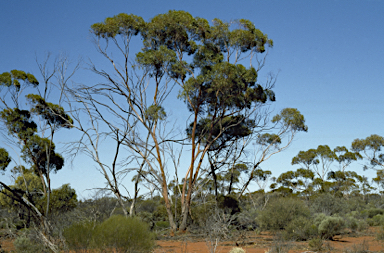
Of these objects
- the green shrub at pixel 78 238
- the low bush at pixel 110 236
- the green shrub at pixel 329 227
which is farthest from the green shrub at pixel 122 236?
the green shrub at pixel 329 227

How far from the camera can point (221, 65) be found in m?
15.9

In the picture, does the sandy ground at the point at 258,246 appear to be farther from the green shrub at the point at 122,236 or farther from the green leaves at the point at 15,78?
the green leaves at the point at 15,78

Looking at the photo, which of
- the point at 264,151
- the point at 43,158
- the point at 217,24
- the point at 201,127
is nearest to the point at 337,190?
the point at 264,151

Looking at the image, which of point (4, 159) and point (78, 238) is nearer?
point (78, 238)

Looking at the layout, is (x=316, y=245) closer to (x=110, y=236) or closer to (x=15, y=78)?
(x=110, y=236)

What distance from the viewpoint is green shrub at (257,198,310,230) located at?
1641 centimetres

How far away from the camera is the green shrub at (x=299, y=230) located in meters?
15.2

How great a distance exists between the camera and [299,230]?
15117 millimetres

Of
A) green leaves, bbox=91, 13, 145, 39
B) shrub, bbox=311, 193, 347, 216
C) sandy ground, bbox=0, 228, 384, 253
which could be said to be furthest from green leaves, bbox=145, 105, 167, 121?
shrub, bbox=311, 193, 347, 216

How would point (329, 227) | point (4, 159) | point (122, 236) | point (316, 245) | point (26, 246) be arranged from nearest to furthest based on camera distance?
point (122, 236) → point (26, 246) → point (316, 245) → point (329, 227) → point (4, 159)

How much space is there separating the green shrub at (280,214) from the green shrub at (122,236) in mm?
9794

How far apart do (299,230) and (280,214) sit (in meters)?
1.49

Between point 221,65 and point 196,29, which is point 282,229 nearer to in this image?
point 221,65

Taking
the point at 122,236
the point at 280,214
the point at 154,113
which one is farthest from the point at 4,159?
the point at 280,214
